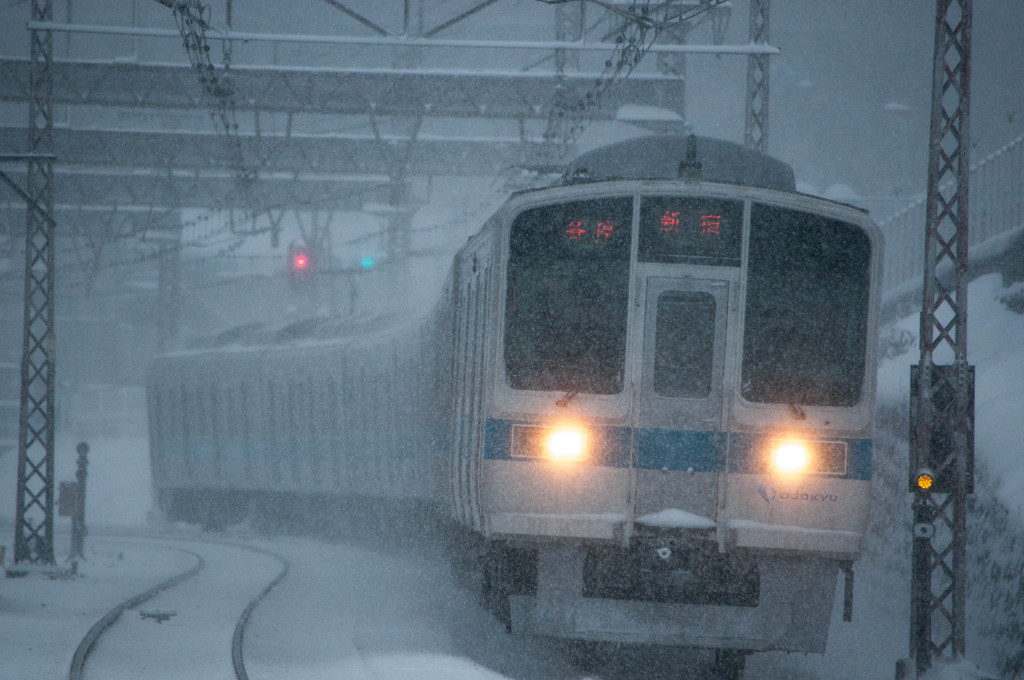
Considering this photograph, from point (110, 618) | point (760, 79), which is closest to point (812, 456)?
point (110, 618)

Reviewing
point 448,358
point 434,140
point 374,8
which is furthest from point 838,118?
point 448,358

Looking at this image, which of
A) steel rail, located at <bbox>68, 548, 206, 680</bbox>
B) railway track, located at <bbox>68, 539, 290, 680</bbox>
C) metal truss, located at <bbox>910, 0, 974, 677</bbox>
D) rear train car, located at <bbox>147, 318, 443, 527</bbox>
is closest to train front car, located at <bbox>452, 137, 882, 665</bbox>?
metal truss, located at <bbox>910, 0, 974, 677</bbox>

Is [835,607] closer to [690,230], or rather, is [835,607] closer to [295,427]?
[690,230]

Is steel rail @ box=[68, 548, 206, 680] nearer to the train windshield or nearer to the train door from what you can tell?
the train windshield

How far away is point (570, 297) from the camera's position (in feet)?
27.6

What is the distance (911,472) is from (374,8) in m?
17.0

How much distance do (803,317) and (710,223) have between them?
2.72ft

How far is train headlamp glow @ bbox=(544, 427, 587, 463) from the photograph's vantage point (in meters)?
8.22

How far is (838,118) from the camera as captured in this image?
48.5 meters

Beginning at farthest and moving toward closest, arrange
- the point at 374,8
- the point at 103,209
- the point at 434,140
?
the point at 103,209
the point at 434,140
the point at 374,8

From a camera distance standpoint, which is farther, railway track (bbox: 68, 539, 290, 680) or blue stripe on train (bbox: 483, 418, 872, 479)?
railway track (bbox: 68, 539, 290, 680)

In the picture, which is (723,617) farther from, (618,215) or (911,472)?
(618,215)

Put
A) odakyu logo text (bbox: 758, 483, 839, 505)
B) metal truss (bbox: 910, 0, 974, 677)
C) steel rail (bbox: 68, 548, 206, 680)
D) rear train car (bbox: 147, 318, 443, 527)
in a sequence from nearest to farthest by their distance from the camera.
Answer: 1. odakyu logo text (bbox: 758, 483, 839, 505)
2. metal truss (bbox: 910, 0, 974, 677)
3. steel rail (bbox: 68, 548, 206, 680)
4. rear train car (bbox: 147, 318, 443, 527)

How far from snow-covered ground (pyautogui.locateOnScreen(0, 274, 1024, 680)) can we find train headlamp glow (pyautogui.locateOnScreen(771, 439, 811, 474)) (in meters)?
1.59
